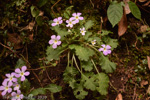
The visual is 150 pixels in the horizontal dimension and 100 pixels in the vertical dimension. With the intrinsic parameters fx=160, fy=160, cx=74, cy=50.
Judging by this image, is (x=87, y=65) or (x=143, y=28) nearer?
(x=87, y=65)

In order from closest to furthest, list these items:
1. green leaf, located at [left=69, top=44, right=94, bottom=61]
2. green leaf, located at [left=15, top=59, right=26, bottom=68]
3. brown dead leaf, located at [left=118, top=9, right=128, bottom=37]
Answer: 1. green leaf, located at [left=69, top=44, right=94, bottom=61]
2. green leaf, located at [left=15, top=59, right=26, bottom=68]
3. brown dead leaf, located at [left=118, top=9, right=128, bottom=37]

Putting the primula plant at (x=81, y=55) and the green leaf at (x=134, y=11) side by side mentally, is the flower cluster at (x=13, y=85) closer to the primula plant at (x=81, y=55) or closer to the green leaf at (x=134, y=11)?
the primula plant at (x=81, y=55)

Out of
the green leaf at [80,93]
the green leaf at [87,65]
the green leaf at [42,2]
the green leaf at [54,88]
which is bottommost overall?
the green leaf at [80,93]

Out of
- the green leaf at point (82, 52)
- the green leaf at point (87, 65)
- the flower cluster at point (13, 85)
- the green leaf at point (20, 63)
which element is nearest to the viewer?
the flower cluster at point (13, 85)

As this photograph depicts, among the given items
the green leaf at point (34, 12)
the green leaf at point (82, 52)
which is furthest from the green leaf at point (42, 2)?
the green leaf at point (82, 52)

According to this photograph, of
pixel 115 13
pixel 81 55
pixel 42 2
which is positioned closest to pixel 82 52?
pixel 81 55

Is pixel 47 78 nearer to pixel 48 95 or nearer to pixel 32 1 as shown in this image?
pixel 48 95

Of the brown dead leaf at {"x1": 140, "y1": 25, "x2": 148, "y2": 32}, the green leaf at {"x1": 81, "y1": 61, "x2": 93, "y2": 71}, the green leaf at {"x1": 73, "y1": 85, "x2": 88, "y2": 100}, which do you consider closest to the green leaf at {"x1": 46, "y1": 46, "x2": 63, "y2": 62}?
the green leaf at {"x1": 81, "y1": 61, "x2": 93, "y2": 71}

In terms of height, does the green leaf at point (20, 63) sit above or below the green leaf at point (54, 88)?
above

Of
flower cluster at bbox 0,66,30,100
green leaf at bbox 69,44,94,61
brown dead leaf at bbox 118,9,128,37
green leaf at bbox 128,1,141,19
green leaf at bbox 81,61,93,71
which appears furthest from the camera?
brown dead leaf at bbox 118,9,128,37

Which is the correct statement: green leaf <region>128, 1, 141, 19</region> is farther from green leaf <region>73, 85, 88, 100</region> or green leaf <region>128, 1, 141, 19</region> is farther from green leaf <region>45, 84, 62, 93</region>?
green leaf <region>45, 84, 62, 93</region>

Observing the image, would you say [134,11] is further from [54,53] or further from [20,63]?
[20,63]
